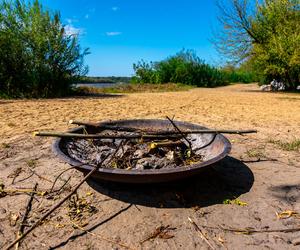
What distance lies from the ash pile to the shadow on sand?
201 mm

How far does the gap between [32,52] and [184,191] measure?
32.0 ft

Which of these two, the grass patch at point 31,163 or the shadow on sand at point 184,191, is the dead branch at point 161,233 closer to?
the shadow on sand at point 184,191

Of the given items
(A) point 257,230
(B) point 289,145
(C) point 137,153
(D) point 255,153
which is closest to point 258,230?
(A) point 257,230

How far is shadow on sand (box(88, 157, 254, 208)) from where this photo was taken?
2576mm

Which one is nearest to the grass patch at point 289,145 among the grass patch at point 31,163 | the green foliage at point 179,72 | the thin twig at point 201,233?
the thin twig at point 201,233

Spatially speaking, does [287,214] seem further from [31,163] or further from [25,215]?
[31,163]

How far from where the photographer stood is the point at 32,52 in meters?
10.7

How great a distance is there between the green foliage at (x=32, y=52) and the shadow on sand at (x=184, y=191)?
8.74 metres

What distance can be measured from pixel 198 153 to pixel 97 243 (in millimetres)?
1590

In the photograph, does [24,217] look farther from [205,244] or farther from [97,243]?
[205,244]

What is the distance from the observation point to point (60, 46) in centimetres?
1098

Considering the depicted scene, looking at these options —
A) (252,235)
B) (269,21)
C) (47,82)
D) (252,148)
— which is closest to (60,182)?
(252,235)

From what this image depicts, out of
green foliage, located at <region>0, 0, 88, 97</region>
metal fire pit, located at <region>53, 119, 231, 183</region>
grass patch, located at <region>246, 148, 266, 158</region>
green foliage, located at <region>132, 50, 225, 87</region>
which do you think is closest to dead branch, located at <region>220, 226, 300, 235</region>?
metal fire pit, located at <region>53, 119, 231, 183</region>

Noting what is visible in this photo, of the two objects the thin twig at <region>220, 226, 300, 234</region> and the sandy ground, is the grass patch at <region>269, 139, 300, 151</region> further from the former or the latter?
the thin twig at <region>220, 226, 300, 234</region>
